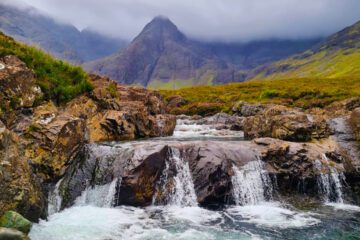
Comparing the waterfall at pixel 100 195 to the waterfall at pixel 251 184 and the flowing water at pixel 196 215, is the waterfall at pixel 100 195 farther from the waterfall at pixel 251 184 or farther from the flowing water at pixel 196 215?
the waterfall at pixel 251 184

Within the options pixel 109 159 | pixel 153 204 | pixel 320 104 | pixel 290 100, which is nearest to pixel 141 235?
pixel 153 204

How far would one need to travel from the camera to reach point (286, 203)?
81.9 feet

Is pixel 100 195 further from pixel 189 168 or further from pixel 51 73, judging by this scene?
pixel 51 73

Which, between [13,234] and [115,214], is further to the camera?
[115,214]

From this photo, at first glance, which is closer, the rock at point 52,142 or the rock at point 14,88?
the rock at point 52,142

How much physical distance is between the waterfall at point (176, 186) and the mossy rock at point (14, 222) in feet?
33.3

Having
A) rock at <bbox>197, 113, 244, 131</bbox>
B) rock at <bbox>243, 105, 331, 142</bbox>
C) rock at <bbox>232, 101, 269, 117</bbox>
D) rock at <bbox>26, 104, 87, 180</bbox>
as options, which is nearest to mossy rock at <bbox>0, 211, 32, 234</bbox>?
rock at <bbox>26, 104, 87, 180</bbox>

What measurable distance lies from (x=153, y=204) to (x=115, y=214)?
11.1 ft

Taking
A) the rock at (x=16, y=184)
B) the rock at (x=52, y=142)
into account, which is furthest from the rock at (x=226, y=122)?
the rock at (x=16, y=184)

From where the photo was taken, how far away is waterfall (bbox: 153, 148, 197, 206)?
2425 centimetres

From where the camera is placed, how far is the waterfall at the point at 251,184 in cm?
2522

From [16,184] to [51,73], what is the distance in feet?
61.6

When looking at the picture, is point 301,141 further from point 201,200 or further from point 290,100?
point 290,100

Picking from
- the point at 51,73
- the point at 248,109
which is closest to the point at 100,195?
the point at 51,73
